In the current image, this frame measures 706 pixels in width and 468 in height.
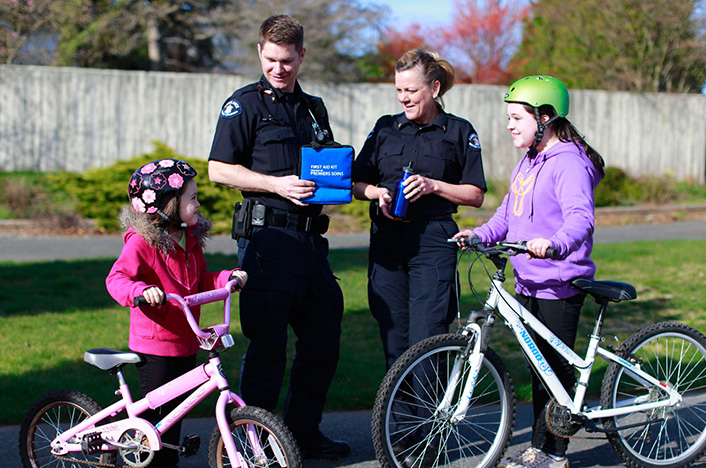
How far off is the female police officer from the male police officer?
0.39 metres

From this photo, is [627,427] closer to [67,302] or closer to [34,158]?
[67,302]

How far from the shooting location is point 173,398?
3498 millimetres

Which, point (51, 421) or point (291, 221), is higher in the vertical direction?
point (291, 221)

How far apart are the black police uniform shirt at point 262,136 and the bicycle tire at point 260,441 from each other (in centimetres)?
110

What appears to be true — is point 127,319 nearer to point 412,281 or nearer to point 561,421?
point 412,281

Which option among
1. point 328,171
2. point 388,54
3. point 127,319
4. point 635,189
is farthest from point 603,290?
point 388,54

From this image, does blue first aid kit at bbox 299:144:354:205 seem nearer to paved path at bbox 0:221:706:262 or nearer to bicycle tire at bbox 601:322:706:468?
bicycle tire at bbox 601:322:706:468

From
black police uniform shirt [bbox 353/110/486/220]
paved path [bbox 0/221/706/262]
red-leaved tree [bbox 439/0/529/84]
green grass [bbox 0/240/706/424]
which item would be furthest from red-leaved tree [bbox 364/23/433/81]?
black police uniform shirt [bbox 353/110/486/220]

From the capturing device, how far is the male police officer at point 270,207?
3.83 metres

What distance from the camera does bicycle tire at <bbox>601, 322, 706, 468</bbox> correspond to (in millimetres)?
4000

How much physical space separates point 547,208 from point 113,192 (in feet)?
32.1

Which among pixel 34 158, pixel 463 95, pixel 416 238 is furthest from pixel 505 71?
pixel 416 238

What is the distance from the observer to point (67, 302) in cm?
750

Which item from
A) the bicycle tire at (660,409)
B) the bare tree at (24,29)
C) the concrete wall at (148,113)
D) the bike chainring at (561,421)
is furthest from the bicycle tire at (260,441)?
the concrete wall at (148,113)
